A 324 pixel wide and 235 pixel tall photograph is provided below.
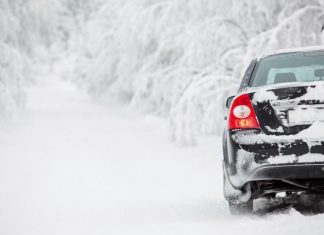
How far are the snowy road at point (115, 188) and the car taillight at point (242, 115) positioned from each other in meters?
0.84

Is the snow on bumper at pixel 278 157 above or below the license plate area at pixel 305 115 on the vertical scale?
below

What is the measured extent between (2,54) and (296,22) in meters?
10.6

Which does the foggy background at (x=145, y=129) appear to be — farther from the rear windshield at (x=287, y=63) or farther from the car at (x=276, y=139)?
the rear windshield at (x=287, y=63)

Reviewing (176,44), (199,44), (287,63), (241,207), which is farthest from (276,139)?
(176,44)

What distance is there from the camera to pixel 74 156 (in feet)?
43.4

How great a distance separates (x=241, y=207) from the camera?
5.65 metres

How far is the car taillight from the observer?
5.09 meters

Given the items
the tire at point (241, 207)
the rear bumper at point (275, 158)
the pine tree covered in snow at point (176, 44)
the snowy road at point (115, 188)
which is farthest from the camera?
the pine tree covered in snow at point (176, 44)

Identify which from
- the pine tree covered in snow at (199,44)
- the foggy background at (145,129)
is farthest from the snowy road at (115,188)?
the pine tree covered in snow at (199,44)

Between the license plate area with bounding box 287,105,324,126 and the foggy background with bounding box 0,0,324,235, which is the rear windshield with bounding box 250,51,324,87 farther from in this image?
the foggy background with bounding box 0,0,324,235

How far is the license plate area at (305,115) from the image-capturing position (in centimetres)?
488

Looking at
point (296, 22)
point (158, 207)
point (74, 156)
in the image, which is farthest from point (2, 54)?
point (158, 207)

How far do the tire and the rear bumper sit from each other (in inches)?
20.1

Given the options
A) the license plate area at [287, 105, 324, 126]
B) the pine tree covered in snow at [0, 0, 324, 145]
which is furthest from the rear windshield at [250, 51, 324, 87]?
the pine tree covered in snow at [0, 0, 324, 145]
